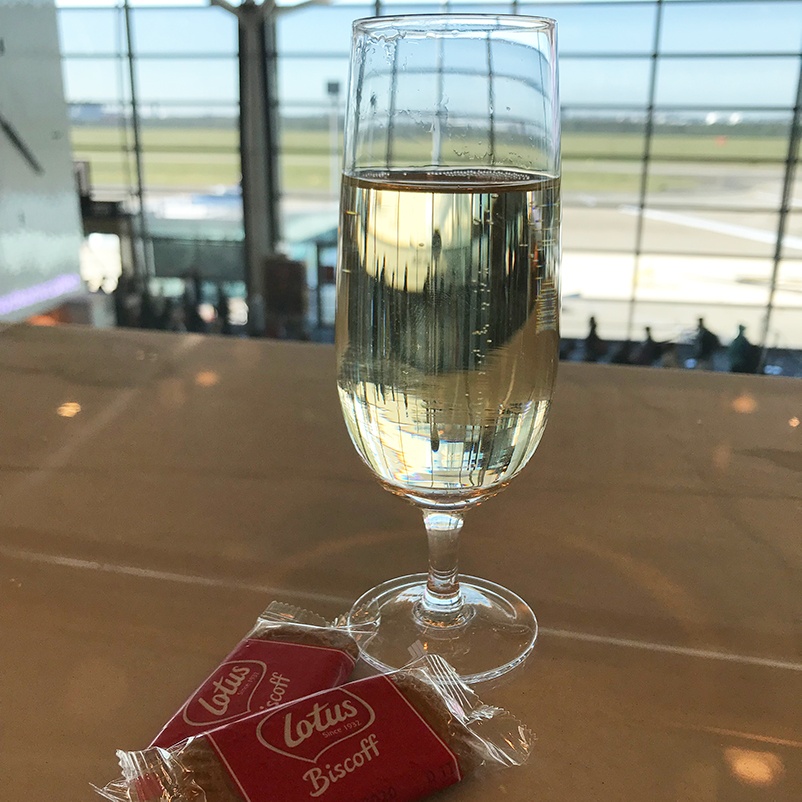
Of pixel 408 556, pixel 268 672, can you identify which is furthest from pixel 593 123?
pixel 268 672

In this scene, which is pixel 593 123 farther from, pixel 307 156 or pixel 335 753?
pixel 335 753

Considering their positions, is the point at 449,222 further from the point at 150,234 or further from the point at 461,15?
the point at 150,234

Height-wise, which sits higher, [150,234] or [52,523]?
[52,523]

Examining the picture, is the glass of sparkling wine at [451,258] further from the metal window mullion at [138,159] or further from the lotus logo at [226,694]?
the metal window mullion at [138,159]

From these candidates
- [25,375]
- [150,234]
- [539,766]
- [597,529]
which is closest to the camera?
[539,766]

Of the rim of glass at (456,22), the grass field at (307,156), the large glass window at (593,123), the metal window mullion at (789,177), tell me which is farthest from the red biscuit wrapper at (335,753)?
the grass field at (307,156)

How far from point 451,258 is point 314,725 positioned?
171 mm

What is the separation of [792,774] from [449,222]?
0.23 meters

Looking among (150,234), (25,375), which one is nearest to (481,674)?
(25,375)

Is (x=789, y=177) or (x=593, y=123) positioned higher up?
(x=593, y=123)

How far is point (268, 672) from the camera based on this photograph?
1.06ft

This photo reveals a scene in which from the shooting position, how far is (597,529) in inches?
17.8

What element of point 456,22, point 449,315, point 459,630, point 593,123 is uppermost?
point 593,123

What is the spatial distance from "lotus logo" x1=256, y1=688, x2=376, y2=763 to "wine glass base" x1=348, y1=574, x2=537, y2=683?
0.18 ft
